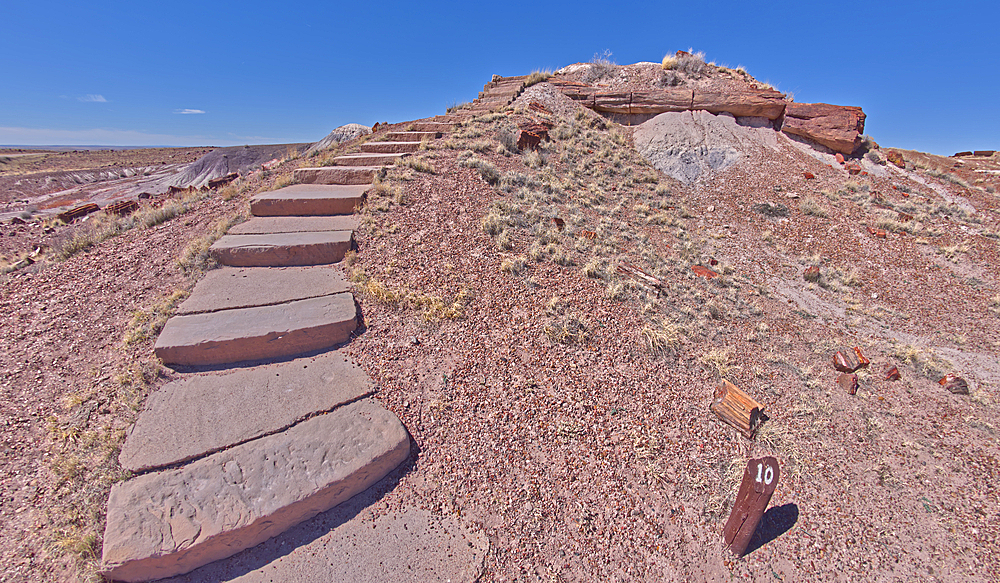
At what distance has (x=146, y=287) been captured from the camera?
4.62 m

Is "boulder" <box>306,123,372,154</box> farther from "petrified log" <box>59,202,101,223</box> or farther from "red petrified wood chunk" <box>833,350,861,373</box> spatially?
"red petrified wood chunk" <box>833,350,861,373</box>

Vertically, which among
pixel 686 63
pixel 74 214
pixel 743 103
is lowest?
pixel 74 214

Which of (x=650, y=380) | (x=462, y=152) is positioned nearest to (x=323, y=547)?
(x=650, y=380)

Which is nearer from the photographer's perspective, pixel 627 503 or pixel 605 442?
pixel 627 503

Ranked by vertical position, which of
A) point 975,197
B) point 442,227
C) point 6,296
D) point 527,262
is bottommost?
point 6,296

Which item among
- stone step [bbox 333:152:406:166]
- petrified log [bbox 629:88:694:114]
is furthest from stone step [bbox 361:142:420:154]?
petrified log [bbox 629:88:694:114]

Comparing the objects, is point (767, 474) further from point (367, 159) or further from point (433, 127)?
point (433, 127)

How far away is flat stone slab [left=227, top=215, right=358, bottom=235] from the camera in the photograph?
551 centimetres

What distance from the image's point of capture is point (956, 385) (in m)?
4.41

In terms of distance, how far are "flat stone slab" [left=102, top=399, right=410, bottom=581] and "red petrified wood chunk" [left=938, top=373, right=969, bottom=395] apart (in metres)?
6.54

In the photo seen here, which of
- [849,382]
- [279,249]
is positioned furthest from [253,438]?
[849,382]

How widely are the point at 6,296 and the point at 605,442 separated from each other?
731cm

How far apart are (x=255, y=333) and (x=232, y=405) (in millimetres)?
776

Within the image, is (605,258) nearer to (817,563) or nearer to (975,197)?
(817,563)
